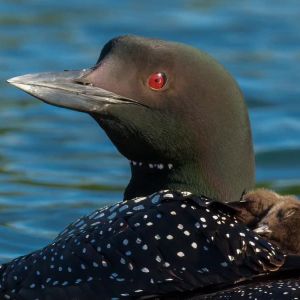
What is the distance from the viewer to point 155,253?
7.08 meters

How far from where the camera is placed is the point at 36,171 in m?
11.4

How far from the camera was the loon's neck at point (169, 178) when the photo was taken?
321 inches

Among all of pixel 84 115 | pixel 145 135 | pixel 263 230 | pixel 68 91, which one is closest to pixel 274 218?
pixel 263 230

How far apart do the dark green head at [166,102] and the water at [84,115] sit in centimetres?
183

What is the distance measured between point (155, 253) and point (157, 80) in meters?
1.23

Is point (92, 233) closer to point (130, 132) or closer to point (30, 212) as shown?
point (130, 132)

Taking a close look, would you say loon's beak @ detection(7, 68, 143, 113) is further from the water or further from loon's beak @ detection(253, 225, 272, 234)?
the water

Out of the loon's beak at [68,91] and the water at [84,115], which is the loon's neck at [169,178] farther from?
the water at [84,115]

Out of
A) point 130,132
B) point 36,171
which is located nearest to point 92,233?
point 130,132

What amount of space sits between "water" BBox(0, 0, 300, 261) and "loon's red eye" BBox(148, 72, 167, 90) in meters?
2.00

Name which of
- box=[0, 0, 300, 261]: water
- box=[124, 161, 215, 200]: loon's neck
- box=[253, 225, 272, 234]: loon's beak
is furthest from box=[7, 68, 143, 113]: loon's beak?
box=[0, 0, 300, 261]: water

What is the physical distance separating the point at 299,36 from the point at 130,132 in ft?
21.0

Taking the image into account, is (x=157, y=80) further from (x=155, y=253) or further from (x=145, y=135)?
(x=155, y=253)

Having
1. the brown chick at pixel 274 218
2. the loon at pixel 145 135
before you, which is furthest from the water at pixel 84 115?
the brown chick at pixel 274 218
